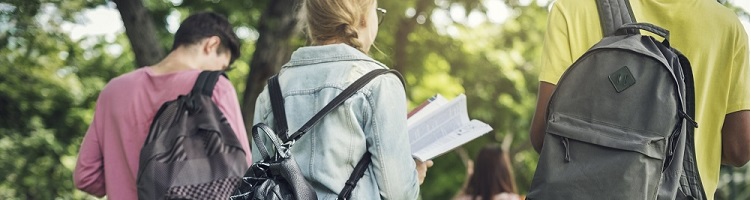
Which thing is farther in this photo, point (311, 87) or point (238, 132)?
point (238, 132)

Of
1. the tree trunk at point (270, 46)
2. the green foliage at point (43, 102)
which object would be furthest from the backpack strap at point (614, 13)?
the green foliage at point (43, 102)

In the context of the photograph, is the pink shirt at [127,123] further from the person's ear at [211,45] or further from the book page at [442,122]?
the book page at [442,122]

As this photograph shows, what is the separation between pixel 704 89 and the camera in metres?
3.21

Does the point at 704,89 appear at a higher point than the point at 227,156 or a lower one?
higher

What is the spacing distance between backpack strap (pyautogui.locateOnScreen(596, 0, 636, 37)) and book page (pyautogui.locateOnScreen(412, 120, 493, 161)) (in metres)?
0.56

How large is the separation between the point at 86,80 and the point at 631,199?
7.40 meters

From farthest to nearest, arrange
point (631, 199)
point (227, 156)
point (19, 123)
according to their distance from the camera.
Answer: point (19, 123), point (227, 156), point (631, 199)

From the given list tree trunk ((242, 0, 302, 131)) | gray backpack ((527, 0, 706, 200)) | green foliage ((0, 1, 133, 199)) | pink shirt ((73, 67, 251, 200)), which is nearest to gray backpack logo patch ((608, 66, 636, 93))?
gray backpack ((527, 0, 706, 200))

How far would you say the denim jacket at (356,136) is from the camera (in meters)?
3.27

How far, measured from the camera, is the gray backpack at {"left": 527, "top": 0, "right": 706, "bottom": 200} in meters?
2.91

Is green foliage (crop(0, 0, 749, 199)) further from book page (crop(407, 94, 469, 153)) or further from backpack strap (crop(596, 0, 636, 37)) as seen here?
backpack strap (crop(596, 0, 636, 37))

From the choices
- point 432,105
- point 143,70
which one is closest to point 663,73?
point 432,105

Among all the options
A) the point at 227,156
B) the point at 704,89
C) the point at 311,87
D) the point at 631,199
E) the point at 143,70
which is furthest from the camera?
the point at 143,70

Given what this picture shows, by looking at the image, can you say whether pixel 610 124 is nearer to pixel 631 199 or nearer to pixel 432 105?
pixel 631 199
